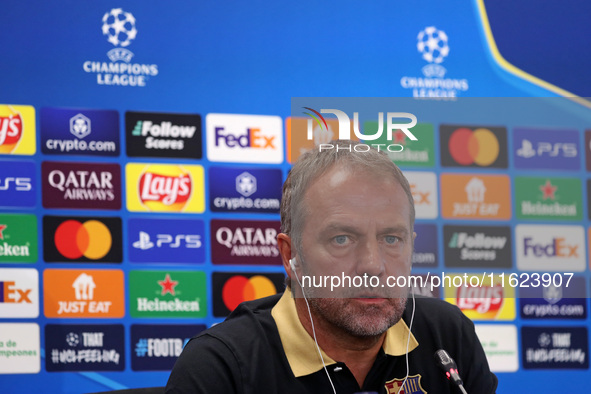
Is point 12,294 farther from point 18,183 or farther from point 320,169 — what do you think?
point 320,169

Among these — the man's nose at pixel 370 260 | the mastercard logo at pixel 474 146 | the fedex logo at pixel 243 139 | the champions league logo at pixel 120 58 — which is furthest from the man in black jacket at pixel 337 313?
the mastercard logo at pixel 474 146

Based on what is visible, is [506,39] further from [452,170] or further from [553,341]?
[553,341]

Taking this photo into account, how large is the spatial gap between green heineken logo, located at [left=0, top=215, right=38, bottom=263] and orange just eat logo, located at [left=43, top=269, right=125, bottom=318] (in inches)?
3.6

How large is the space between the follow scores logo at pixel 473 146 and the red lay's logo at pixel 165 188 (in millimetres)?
1002

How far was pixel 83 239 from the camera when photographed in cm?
271

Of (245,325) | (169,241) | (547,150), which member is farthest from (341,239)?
(547,150)

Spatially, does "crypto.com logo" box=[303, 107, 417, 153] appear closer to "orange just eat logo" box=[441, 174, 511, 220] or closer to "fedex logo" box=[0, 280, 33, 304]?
"orange just eat logo" box=[441, 174, 511, 220]

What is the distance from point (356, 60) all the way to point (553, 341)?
4.35 ft

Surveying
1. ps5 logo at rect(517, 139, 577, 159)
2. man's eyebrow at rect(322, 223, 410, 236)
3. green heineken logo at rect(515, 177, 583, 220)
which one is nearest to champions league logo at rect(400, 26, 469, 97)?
ps5 logo at rect(517, 139, 577, 159)

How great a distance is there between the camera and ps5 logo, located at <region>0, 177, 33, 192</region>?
266 cm

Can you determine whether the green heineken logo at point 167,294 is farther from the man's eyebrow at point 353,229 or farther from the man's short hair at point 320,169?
the man's eyebrow at point 353,229

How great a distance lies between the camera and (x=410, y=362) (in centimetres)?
148

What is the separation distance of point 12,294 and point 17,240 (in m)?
0.18

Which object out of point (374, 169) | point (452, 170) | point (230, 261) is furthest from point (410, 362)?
point (452, 170)
